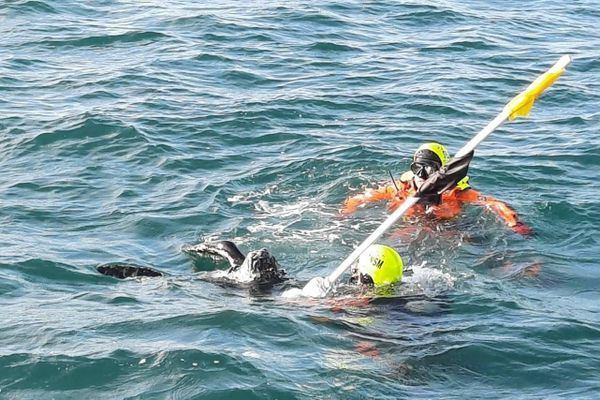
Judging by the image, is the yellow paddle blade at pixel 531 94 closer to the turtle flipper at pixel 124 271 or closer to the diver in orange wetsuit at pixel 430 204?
the diver in orange wetsuit at pixel 430 204

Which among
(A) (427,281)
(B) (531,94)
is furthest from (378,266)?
(B) (531,94)

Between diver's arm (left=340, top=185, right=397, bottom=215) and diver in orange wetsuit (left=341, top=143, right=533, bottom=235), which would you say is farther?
diver's arm (left=340, top=185, right=397, bottom=215)

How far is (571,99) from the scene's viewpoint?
18156 mm

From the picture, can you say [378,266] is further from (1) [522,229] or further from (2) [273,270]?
(1) [522,229]

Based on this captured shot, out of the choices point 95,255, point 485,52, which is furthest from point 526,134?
point 95,255

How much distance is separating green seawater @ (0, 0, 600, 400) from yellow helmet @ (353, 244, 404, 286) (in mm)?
295

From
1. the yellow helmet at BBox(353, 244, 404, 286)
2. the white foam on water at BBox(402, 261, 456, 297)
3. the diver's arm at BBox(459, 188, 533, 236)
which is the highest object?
the yellow helmet at BBox(353, 244, 404, 286)

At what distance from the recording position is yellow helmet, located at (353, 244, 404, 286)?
11.1 metres

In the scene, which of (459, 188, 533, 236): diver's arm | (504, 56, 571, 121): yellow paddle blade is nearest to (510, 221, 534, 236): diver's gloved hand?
(459, 188, 533, 236): diver's arm

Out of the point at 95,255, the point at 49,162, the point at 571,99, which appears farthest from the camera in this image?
the point at 571,99

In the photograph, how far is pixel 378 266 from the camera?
1116 cm

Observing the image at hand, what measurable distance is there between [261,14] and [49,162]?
833cm

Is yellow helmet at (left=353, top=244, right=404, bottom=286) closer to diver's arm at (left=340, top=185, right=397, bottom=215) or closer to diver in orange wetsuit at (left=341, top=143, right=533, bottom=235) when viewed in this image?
diver in orange wetsuit at (left=341, top=143, right=533, bottom=235)

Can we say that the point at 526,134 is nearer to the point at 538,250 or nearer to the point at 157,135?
the point at 538,250
